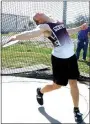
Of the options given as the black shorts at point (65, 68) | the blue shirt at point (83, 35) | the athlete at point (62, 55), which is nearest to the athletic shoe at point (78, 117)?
the athlete at point (62, 55)

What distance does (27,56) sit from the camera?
10297 mm

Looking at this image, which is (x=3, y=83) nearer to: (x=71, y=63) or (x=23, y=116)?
(x=23, y=116)

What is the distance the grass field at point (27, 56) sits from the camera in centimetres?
891

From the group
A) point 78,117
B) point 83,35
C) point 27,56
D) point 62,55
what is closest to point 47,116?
point 78,117

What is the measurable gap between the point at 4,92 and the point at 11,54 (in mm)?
5219

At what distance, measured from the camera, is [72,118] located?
4480mm

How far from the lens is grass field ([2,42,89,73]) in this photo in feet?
29.2

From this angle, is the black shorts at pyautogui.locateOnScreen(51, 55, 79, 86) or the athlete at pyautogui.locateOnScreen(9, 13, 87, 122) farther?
the black shorts at pyautogui.locateOnScreen(51, 55, 79, 86)

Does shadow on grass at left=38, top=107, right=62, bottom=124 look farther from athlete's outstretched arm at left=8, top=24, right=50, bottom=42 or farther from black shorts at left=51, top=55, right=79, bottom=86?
athlete's outstretched arm at left=8, top=24, right=50, bottom=42

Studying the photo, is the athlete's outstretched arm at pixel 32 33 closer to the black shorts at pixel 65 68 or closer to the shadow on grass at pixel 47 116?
the black shorts at pixel 65 68

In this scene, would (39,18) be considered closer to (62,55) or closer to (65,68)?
(62,55)

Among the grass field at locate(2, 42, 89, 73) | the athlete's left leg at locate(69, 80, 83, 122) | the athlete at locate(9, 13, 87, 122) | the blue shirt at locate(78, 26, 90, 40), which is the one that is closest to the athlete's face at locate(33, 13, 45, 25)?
the athlete at locate(9, 13, 87, 122)

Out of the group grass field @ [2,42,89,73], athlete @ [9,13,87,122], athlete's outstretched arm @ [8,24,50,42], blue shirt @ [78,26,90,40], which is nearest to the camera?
athlete's outstretched arm @ [8,24,50,42]

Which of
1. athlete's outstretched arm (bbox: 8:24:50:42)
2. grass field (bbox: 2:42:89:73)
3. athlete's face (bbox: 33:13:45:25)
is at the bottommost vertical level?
grass field (bbox: 2:42:89:73)
